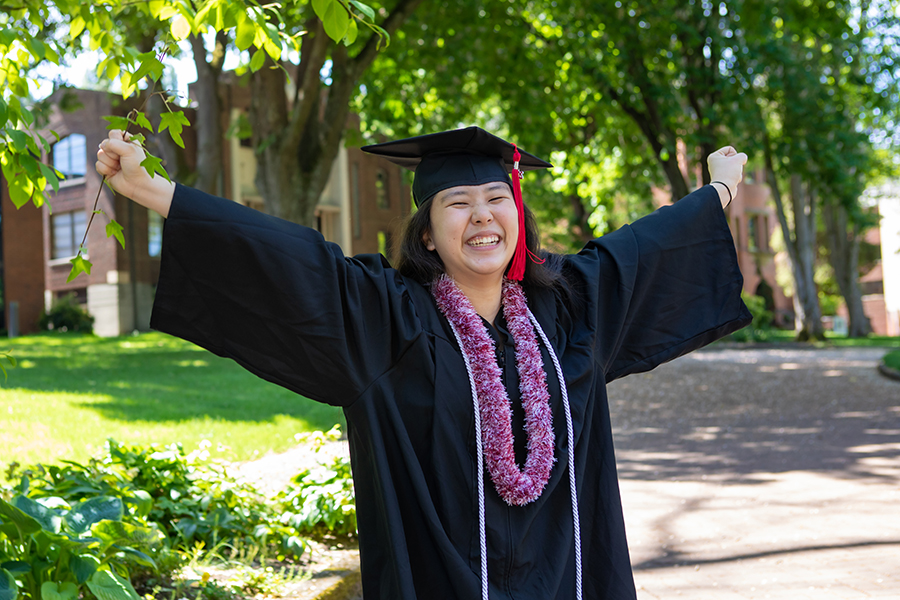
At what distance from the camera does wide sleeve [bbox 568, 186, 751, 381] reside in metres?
2.54

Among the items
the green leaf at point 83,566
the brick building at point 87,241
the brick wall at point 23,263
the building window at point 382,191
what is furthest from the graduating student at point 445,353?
the building window at point 382,191

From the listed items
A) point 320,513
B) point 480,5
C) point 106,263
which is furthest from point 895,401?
point 106,263

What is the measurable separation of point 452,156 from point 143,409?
674 cm

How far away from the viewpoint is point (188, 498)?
160 inches

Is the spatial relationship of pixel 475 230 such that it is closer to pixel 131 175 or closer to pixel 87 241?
pixel 131 175

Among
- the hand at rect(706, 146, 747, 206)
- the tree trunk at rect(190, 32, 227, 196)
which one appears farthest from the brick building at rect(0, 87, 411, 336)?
the hand at rect(706, 146, 747, 206)

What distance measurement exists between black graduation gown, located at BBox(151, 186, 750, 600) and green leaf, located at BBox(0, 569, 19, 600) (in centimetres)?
106

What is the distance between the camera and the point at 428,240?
2512mm

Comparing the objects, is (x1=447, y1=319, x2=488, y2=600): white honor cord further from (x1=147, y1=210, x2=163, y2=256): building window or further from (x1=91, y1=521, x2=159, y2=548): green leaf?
(x1=147, y1=210, x2=163, y2=256): building window

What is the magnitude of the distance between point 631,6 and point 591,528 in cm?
1213

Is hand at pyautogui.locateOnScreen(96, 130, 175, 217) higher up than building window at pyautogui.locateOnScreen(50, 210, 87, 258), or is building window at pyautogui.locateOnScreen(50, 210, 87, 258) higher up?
building window at pyautogui.locateOnScreen(50, 210, 87, 258)

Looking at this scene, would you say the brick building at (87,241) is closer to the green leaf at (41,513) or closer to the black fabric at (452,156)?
the green leaf at (41,513)

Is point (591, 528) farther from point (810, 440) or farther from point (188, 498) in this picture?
point (810, 440)

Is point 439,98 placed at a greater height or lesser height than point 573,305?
greater
